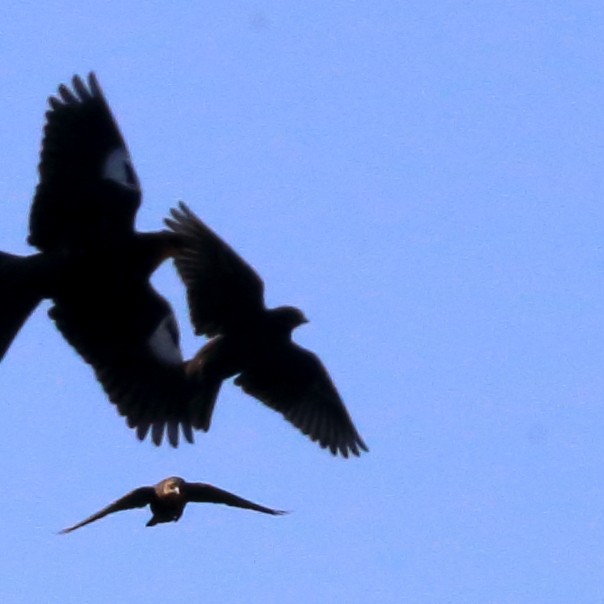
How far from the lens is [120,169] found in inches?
520

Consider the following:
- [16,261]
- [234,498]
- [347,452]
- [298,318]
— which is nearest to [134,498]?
[234,498]

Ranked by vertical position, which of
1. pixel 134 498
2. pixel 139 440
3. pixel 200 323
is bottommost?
pixel 134 498

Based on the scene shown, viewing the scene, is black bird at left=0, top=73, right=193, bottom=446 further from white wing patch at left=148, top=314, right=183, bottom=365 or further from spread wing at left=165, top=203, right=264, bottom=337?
spread wing at left=165, top=203, right=264, bottom=337

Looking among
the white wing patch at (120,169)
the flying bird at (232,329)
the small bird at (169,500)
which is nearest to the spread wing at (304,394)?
the flying bird at (232,329)

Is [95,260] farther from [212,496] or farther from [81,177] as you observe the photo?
[212,496]

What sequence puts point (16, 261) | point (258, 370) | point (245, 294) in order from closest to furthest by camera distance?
point (16, 261)
point (245, 294)
point (258, 370)

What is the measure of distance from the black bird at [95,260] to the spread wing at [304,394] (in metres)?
1.14

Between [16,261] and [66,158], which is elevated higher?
[66,158]

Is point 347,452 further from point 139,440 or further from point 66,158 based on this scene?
point 66,158

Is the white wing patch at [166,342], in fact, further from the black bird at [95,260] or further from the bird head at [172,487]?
the bird head at [172,487]

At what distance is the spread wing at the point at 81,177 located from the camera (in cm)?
1285

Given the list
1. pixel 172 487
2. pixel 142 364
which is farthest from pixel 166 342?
pixel 172 487

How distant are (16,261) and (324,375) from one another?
120 inches

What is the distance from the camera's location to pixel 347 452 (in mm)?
15094
